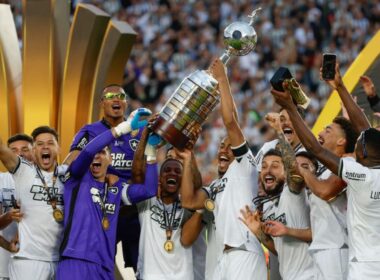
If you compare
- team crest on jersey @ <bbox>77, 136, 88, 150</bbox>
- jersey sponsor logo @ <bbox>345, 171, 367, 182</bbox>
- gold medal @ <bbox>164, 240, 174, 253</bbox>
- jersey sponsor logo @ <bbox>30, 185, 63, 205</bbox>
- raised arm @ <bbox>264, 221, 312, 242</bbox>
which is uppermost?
team crest on jersey @ <bbox>77, 136, 88, 150</bbox>

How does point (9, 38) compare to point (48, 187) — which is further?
point (9, 38)

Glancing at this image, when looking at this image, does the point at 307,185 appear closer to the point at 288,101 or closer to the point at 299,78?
the point at 288,101

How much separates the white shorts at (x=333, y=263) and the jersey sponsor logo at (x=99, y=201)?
1939 millimetres

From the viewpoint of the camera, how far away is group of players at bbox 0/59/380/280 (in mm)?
10055

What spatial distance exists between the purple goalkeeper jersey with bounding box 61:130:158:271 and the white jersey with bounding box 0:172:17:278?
994 millimetres

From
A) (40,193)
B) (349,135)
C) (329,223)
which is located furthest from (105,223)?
(349,135)

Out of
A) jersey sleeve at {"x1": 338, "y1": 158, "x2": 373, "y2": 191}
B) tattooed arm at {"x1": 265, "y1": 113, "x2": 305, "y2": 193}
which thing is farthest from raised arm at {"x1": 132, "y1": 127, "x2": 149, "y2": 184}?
jersey sleeve at {"x1": 338, "y1": 158, "x2": 373, "y2": 191}

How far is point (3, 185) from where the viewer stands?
11.5m

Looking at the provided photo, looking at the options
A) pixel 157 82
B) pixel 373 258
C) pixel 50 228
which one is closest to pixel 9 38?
pixel 50 228

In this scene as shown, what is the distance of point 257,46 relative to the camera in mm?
23766

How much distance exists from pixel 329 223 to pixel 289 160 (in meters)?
0.63

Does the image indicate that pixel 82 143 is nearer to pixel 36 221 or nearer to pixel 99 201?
pixel 99 201

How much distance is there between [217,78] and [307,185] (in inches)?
48.4

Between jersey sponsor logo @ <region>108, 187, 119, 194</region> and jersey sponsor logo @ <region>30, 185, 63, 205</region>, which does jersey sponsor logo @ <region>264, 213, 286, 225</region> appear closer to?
jersey sponsor logo @ <region>108, 187, 119, 194</region>
